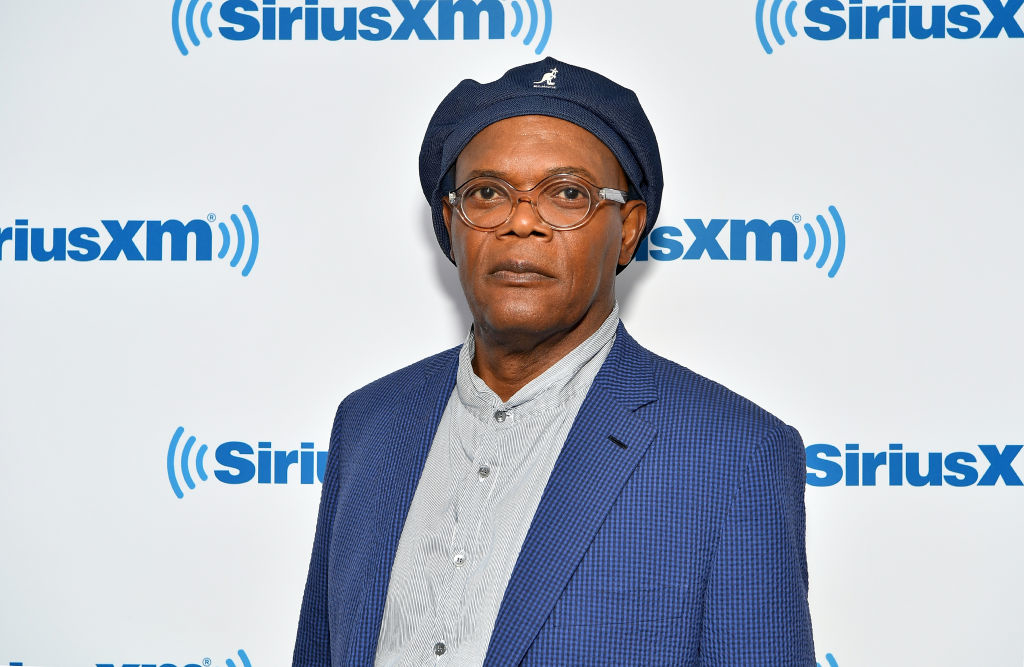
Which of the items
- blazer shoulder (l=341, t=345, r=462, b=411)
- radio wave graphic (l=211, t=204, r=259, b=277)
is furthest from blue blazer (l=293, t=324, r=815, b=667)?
radio wave graphic (l=211, t=204, r=259, b=277)

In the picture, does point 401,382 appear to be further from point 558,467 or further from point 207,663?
point 207,663

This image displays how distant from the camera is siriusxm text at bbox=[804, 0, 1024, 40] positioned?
1.96 m

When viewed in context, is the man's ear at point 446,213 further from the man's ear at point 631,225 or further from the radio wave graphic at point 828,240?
the radio wave graphic at point 828,240

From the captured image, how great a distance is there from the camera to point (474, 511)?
137 cm

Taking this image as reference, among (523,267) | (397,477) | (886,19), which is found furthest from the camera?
(886,19)

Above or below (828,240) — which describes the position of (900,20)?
above

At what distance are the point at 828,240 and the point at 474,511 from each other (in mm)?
1059

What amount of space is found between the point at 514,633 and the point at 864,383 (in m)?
1.09

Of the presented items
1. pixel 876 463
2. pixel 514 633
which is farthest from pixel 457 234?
pixel 876 463

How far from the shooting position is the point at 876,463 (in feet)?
6.49

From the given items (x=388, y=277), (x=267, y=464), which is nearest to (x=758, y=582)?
(x=388, y=277)

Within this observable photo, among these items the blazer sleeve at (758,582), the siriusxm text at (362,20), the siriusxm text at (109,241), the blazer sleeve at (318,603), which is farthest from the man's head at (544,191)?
the siriusxm text at (109,241)

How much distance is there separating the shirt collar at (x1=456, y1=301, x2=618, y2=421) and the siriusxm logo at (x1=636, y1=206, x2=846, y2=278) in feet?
1.86

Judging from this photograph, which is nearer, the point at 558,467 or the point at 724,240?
the point at 558,467
